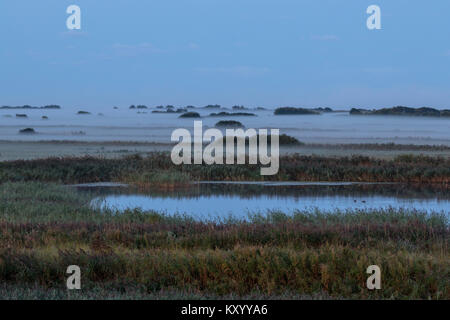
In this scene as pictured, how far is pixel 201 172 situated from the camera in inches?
1022

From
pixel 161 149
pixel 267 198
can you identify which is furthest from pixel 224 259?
pixel 161 149

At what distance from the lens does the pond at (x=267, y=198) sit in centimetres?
1842

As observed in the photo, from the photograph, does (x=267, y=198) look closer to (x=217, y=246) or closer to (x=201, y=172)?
(x=201, y=172)

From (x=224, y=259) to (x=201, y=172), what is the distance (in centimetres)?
1679

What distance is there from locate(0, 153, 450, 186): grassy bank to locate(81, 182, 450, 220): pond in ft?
3.45

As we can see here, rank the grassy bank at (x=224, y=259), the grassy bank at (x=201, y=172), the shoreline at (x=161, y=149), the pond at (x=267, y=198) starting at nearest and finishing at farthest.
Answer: the grassy bank at (x=224, y=259) → the pond at (x=267, y=198) → the grassy bank at (x=201, y=172) → the shoreline at (x=161, y=149)

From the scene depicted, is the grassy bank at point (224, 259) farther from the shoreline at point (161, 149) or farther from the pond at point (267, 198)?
the shoreline at point (161, 149)

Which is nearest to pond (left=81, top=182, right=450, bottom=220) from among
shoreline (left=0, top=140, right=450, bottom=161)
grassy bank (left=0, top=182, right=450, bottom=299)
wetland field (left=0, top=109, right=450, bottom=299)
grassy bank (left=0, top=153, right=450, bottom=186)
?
wetland field (left=0, top=109, right=450, bottom=299)

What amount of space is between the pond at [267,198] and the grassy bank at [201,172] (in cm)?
105

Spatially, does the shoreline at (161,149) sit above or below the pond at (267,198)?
above

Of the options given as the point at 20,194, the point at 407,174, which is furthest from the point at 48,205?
the point at 407,174

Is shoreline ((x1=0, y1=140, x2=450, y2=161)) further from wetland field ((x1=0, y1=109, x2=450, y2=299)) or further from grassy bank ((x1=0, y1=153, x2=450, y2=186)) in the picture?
wetland field ((x1=0, y1=109, x2=450, y2=299))

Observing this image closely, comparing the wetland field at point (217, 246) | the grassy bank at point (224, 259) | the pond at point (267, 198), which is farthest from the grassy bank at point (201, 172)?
the grassy bank at point (224, 259)
